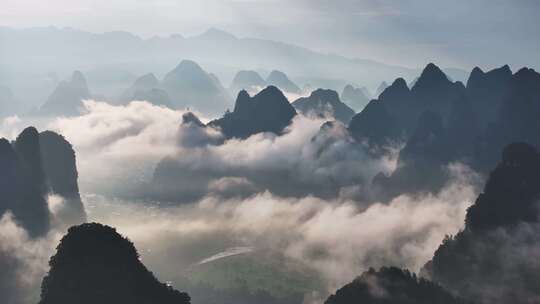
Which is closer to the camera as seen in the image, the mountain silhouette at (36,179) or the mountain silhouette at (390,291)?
the mountain silhouette at (390,291)

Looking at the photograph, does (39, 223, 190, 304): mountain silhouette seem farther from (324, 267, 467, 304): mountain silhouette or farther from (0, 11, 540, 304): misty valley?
(324, 267, 467, 304): mountain silhouette

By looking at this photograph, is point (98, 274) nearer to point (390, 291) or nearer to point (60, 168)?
point (390, 291)

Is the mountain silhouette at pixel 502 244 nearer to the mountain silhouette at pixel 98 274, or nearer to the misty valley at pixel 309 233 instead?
the misty valley at pixel 309 233

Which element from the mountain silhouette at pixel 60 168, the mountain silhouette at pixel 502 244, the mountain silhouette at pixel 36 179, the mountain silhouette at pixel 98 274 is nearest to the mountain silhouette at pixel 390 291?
the mountain silhouette at pixel 502 244

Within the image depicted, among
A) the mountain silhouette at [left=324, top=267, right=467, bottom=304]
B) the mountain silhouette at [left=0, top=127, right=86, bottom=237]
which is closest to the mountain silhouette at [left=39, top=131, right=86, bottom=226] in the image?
the mountain silhouette at [left=0, top=127, right=86, bottom=237]

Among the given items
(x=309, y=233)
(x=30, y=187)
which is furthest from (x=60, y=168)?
(x=309, y=233)

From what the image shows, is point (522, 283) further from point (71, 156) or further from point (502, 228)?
point (71, 156)
